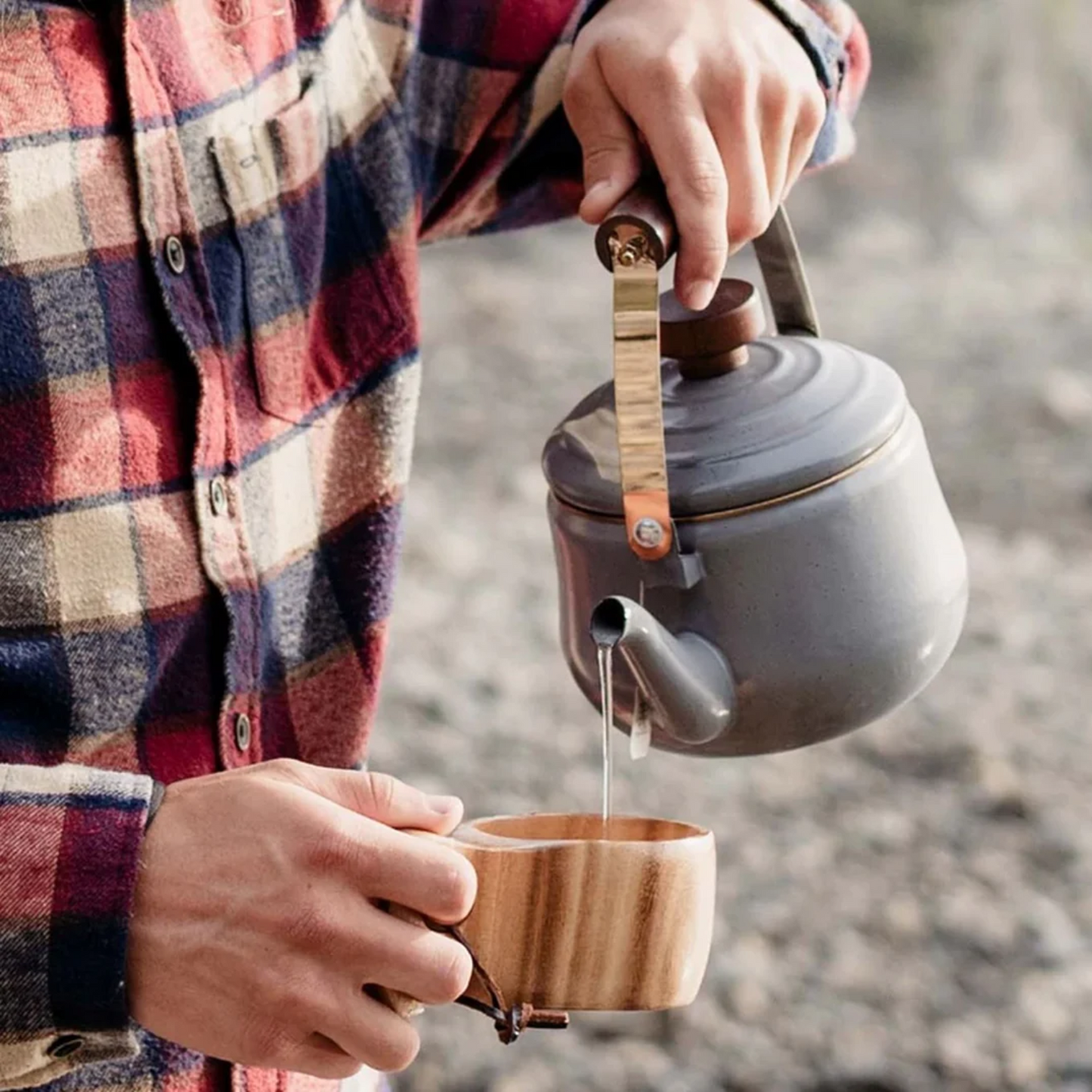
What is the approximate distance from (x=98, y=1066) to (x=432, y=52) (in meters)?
0.63

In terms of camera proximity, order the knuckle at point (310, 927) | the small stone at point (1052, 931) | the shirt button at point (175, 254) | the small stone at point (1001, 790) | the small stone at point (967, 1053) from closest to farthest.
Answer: the knuckle at point (310, 927) → the shirt button at point (175, 254) → the small stone at point (967, 1053) → the small stone at point (1052, 931) → the small stone at point (1001, 790)

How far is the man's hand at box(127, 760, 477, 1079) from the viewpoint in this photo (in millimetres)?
829

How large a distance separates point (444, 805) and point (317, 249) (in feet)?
1.21

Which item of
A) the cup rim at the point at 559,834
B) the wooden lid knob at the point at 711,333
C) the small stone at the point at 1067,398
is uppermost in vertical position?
the wooden lid knob at the point at 711,333

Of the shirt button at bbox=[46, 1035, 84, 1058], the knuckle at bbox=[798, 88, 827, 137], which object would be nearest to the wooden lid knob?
the knuckle at bbox=[798, 88, 827, 137]

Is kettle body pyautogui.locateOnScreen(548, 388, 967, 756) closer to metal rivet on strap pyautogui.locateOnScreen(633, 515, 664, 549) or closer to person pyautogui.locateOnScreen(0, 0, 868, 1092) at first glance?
metal rivet on strap pyautogui.locateOnScreen(633, 515, 664, 549)

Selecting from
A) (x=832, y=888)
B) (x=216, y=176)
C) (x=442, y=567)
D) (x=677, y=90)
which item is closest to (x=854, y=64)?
(x=677, y=90)

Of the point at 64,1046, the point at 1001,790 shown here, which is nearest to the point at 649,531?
the point at 64,1046

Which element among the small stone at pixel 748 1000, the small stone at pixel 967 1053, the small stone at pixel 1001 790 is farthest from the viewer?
the small stone at pixel 1001 790

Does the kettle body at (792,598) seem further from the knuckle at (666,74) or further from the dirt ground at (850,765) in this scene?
the dirt ground at (850,765)

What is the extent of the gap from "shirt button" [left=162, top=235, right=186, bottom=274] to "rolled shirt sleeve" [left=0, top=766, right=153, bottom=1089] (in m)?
0.27

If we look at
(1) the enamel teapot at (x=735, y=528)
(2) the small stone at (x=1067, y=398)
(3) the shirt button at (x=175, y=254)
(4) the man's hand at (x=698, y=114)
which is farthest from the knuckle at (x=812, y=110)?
(2) the small stone at (x=1067, y=398)

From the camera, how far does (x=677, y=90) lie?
1064 millimetres

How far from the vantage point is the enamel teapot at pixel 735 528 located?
1018mm
